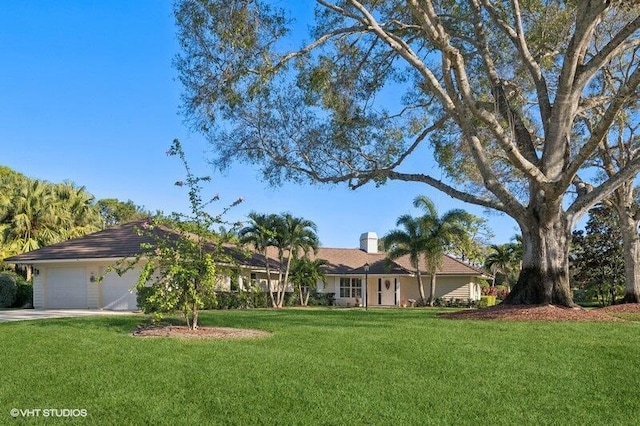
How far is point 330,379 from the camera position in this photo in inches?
272

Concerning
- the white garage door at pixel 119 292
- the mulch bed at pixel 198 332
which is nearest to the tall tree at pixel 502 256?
the white garage door at pixel 119 292

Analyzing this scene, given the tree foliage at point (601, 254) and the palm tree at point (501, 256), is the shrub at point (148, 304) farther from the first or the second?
the palm tree at point (501, 256)

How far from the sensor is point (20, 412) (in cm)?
558

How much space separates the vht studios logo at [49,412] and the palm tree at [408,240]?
3380cm

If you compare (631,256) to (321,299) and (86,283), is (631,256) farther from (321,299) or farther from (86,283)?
(86,283)

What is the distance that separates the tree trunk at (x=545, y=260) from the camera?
17109 millimetres

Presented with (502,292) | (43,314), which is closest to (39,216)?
(43,314)

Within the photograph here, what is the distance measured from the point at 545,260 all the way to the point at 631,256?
10.7 meters

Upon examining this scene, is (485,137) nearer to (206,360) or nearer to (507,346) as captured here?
(507,346)

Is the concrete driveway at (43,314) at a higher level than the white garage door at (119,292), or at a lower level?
lower

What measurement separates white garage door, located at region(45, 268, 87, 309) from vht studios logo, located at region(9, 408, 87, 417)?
915 inches

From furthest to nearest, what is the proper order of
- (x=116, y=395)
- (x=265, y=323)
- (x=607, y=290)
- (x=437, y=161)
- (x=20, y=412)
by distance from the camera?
(x=607, y=290)
(x=437, y=161)
(x=265, y=323)
(x=116, y=395)
(x=20, y=412)

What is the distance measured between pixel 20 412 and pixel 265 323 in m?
8.44

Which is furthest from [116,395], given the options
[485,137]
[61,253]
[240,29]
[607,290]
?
[607,290]
